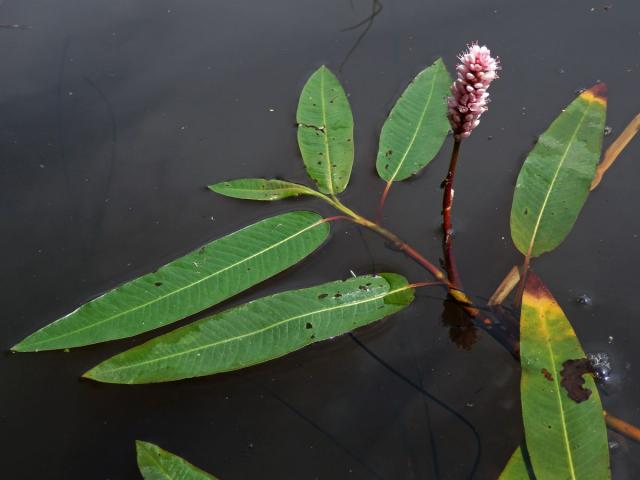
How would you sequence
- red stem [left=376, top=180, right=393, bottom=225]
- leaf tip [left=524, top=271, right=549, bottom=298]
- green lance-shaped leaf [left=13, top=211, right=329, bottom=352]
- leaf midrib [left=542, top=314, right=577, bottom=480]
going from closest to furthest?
leaf midrib [left=542, top=314, right=577, bottom=480]
leaf tip [left=524, top=271, right=549, bottom=298]
green lance-shaped leaf [left=13, top=211, right=329, bottom=352]
red stem [left=376, top=180, right=393, bottom=225]

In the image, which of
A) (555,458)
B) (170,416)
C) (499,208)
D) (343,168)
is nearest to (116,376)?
(170,416)

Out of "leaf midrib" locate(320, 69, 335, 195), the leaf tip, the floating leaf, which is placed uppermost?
"leaf midrib" locate(320, 69, 335, 195)

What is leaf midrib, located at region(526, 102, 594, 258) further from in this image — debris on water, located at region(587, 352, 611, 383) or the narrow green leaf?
the narrow green leaf

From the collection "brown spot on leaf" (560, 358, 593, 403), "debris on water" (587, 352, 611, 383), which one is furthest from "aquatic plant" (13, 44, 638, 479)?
"debris on water" (587, 352, 611, 383)

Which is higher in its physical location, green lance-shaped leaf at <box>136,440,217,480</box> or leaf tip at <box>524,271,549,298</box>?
leaf tip at <box>524,271,549,298</box>

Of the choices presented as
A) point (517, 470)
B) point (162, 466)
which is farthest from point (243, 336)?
point (517, 470)

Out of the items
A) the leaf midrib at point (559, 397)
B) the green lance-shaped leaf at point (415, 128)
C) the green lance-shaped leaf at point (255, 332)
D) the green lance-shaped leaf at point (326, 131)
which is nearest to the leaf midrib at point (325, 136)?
the green lance-shaped leaf at point (326, 131)
